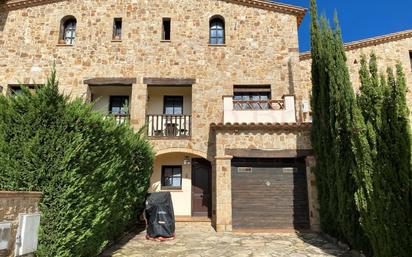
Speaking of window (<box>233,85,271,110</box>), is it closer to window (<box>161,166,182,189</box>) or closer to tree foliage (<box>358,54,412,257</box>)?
window (<box>161,166,182,189</box>)

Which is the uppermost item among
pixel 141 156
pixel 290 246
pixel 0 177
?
pixel 141 156

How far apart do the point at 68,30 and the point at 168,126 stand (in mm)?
6626

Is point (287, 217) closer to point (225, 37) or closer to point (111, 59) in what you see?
point (225, 37)

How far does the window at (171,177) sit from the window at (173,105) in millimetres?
2662

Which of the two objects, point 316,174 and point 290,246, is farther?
point 316,174

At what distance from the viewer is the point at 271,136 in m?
11.1

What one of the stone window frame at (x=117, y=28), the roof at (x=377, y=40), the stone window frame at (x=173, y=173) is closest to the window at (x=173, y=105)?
the stone window frame at (x=173, y=173)

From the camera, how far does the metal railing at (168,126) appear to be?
13.3 meters

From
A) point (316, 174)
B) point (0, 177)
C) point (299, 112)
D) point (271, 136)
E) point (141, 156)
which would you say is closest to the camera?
point (0, 177)

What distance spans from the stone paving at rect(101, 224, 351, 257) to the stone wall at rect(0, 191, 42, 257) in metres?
2.98

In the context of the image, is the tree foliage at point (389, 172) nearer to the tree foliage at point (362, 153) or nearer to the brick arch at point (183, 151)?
the tree foliage at point (362, 153)

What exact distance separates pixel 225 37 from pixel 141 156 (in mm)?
7339

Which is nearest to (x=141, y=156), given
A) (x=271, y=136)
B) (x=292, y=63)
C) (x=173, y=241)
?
(x=173, y=241)

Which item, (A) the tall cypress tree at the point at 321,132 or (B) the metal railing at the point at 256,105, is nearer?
(A) the tall cypress tree at the point at 321,132
